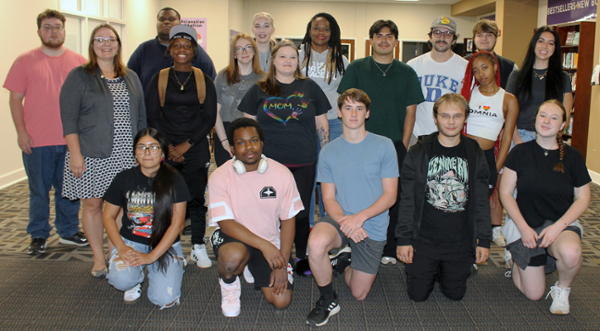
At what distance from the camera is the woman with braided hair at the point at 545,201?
245 centimetres

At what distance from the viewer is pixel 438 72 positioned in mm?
3266

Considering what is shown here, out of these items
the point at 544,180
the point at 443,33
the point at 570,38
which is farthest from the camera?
the point at 570,38

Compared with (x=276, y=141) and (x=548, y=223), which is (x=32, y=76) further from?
(x=548, y=223)

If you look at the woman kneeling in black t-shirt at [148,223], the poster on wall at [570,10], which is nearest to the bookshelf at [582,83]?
the poster on wall at [570,10]

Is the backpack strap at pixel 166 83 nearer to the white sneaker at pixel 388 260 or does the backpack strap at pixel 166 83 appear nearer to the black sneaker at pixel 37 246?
the black sneaker at pixel 37 246

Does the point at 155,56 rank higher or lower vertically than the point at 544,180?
higher

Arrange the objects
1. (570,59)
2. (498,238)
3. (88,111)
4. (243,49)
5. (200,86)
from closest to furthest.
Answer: (88,111)
(200,86)
(243,49)
(498,238)
(570,59)

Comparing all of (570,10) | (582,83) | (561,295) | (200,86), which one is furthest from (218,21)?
(561,295)

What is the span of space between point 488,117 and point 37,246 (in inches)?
132

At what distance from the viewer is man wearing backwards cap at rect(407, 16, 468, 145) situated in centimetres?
321

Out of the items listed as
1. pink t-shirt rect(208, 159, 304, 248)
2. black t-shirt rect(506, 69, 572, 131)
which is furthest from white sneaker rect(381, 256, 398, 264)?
black t-shirt rect(506, 69, 572, 131)

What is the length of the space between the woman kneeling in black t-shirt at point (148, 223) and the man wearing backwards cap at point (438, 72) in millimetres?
1822

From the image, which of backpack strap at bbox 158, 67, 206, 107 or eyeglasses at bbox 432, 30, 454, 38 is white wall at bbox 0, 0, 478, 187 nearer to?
backpack strap at bbox 158, 67, 206, 107

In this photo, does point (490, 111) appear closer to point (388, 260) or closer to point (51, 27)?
point (388, 260)
